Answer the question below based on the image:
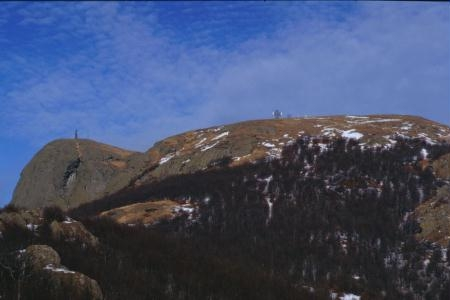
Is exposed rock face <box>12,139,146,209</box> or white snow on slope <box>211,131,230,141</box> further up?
white snow on slope <box>211,131,230,141</box>

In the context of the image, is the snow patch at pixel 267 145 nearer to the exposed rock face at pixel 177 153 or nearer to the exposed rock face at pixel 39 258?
the exposed rock face at pixel 177 153

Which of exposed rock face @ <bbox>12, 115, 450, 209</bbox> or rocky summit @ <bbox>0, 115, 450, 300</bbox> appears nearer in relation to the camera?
rocky summit @ <bbox>0, 115, 450, 300</bbox>

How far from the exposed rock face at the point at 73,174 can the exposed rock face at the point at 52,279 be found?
110526mm

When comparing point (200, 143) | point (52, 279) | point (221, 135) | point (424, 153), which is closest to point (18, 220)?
point (52, 279)

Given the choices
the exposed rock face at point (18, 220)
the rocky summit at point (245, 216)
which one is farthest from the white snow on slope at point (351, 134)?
the exposed rock face at point (18, 220)

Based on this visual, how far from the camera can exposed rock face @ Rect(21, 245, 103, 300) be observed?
82.7 feet

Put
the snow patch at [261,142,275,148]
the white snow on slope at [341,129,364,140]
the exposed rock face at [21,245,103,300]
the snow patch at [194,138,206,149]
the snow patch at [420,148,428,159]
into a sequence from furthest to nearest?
the snow patch at [194,138,206,149] → the snow patch at [261,142,275,148] → the white snow on slope at [341,129,364,140] → the snow patch at [420,148,428,159] → the exposed rock face at [21,245,103,300]

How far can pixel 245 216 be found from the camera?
318 feet

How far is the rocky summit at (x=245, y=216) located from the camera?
1375 inches

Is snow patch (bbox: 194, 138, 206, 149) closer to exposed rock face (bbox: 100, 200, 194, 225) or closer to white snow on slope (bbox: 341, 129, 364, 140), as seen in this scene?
white snow on slope (bbox: 341, 129, 364, 140)

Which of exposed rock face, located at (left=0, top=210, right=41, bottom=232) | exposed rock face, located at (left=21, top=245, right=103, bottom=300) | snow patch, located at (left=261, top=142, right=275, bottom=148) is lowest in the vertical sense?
exposed rock face, located at (left=21, top=245, right=103, bottom=300)

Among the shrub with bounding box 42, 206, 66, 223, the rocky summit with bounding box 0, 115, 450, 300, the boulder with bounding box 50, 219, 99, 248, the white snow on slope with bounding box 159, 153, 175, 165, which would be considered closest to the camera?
the rocky summit with bounding box 0, 115, 450, 300

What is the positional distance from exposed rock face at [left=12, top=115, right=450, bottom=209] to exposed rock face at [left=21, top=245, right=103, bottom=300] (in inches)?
3750

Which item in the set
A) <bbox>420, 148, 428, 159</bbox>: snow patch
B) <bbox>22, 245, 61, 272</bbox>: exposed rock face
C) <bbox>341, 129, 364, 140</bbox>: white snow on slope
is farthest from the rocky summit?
<bbox>341, 129, 364, 140</bbox>: white snow on slope
